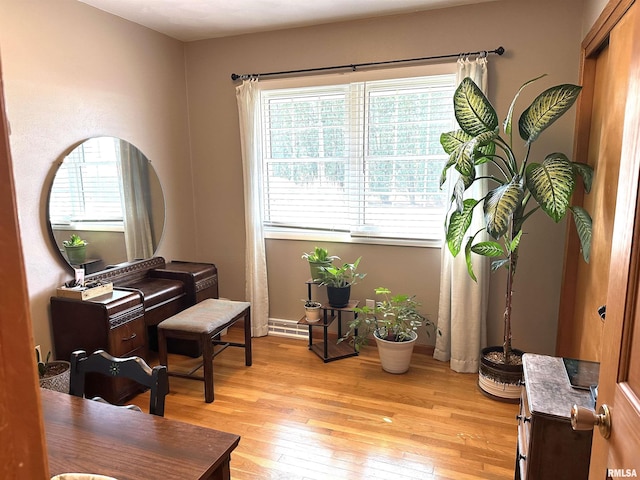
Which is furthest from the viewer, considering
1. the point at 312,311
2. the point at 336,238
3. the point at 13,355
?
the point at 336,238

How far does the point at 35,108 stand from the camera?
256 centimetres

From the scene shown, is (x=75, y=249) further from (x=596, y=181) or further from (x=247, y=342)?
(x=596, y=181)

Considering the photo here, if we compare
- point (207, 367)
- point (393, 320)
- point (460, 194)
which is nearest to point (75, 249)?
point (207, 367)

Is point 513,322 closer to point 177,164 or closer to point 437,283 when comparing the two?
point 437,283

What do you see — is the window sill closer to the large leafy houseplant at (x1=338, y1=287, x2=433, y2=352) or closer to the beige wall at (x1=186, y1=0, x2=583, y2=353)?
the beige wall at (x1=186, y1=0, x2=583, y2=353)

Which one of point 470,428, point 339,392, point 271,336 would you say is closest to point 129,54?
point 271,336

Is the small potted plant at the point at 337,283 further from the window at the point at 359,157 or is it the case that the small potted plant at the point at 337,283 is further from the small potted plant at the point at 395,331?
the window at the point at 359,157

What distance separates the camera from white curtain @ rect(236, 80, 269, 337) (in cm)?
357

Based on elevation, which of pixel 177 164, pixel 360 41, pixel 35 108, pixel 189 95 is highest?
pixel 360 41

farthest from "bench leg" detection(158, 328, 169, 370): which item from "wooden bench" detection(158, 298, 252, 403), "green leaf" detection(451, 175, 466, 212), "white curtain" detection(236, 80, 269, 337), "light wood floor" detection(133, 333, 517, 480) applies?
"green leaf" detection(451, 175, 466, 212)

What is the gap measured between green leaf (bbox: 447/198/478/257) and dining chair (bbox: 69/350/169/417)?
6.04 ft

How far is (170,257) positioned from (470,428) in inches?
108

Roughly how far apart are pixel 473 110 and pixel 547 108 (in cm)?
39

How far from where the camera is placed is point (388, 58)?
321cm
